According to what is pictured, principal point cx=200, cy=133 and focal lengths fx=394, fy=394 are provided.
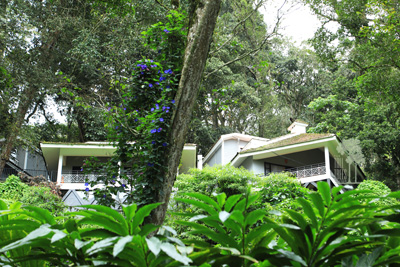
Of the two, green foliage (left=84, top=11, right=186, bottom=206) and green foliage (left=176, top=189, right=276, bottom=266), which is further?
green foliage (left=84, top=11, right=186, bottom=206)

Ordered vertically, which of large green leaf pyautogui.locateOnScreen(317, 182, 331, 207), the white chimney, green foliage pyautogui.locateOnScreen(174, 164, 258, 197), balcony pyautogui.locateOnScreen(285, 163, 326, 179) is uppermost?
the white chimney

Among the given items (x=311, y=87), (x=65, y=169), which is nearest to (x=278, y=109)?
(x=311, y=87)

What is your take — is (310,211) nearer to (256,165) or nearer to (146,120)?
(146,120)

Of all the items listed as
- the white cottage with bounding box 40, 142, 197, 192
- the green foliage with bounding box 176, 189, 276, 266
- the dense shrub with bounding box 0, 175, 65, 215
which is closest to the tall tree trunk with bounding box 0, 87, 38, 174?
the white cottage with bounding box 40, 142, 197, 192

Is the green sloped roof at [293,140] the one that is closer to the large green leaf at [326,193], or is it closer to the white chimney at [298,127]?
the white chimney at [298,127]

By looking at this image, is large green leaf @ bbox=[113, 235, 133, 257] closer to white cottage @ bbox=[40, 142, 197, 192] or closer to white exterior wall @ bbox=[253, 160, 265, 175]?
white cottage @ bbox=[40, 142, 197, 192]

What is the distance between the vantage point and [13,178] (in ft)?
45.2

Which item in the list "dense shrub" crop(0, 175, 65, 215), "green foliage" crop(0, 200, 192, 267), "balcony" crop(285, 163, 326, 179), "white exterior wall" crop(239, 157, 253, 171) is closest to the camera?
"green foliage" crop(0, 200, 192, 267)

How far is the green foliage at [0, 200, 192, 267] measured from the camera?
77 centimetres

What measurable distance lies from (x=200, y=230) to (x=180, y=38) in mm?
3794

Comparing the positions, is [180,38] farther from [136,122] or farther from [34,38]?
[34,38]

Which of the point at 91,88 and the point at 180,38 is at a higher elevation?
the point at 91,88

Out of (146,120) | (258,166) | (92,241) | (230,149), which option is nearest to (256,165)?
(258,166)

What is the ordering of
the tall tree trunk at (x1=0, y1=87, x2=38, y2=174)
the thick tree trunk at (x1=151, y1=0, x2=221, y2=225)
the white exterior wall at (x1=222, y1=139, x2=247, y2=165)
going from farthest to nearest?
1. the white exterior wall at (x1=222, y1=139, x2=247, y2=165)
2. the tall tree trunk at (x1=0, y1=87, x2=38, y2=174)
3. the thick tree trunk at (x1=151, y1=0, x2=221, y2=225)
